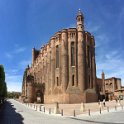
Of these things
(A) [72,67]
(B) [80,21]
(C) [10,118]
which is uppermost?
Result: (B) [80,21]

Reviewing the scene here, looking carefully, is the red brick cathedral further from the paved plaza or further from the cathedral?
the paved plaza

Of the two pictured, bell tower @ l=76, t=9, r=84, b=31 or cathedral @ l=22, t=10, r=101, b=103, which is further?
bell tower @ l=76, t=9, r=84, b=31

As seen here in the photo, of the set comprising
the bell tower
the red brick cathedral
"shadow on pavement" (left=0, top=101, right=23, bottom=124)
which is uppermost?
the bell tower

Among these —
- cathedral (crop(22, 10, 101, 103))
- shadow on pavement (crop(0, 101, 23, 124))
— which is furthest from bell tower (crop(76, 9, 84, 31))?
shadow on pavement (crop(0, 101, 23, 124))

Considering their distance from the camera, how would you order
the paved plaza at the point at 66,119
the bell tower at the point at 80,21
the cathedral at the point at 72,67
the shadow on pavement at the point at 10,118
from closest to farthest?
the paved plaza at the point at 66,119, the shadow on pavement at the point at 10,118, the cathedral at the point at 72,67, the bell tower at the point at 80,21

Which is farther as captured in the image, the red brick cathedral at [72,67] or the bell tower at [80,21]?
the bell tower at [80,21]

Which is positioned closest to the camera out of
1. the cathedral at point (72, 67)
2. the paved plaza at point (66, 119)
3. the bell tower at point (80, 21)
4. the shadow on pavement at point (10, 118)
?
the paved plaza at point (66, 119)

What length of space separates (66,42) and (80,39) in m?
3.85

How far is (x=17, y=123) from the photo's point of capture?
20.4 metres

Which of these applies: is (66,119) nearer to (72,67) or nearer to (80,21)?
(72,67)

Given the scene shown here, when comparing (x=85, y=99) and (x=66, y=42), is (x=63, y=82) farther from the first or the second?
(x=66, y=42)

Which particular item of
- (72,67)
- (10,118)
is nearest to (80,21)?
(72,67)

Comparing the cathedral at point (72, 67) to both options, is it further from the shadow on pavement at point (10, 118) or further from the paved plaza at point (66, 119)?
the paved plaza at point (66, 119)

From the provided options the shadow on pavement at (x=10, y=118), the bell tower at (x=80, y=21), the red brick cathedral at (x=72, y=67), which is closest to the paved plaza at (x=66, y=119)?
the shadow on pavement at (x=10, y=118)
